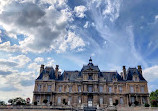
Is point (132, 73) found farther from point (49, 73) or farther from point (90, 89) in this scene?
point (49, 73)

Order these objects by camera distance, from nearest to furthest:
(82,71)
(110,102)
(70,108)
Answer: (70,108)
(110,102)
(82,71)

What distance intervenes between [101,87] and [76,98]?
7.70 metres

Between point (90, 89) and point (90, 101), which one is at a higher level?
point (90, 89)

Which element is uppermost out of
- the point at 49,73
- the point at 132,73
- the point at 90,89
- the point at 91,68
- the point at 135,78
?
the point at 91,68

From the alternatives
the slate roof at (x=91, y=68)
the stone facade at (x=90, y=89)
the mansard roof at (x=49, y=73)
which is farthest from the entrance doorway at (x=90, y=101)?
the mansard roof at (x=49, y=73)

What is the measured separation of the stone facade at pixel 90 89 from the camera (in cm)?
4003

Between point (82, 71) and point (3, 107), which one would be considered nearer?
point (3, 107)

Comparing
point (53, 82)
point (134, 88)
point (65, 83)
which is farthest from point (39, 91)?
point (134, 88)

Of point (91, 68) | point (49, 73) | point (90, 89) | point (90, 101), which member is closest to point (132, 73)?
point (91, 68)

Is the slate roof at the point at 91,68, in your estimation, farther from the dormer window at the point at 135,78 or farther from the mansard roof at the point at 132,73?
the dormer window at the point at 135,78

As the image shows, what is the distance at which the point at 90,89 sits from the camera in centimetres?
4125

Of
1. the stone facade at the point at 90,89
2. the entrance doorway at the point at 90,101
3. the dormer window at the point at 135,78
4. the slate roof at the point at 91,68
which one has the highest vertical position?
the slate roof at the point at 91,68

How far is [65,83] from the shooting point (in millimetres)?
42312

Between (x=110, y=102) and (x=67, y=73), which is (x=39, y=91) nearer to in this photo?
(x=67, y=73)
